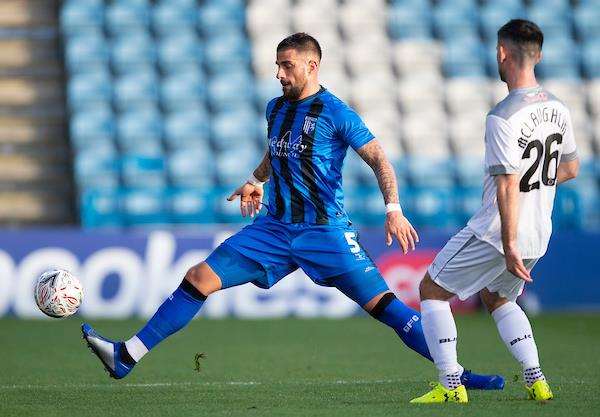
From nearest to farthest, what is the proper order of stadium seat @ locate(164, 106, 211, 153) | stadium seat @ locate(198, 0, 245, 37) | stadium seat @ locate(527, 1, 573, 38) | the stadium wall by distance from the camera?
the stadium wall → stadium seat @ locate(164, 106, 211, 153) → stadium seat @ locate(198, 0, 245, 37) → stadium seat @ locate(527, 1, 573, 38)

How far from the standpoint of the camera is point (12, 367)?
338 inches

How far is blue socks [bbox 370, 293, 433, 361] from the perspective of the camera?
6.54m

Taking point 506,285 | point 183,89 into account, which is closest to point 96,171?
point 183,89

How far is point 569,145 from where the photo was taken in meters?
6.16

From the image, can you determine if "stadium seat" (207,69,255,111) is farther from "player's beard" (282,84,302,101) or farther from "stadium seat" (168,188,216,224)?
"player's beard" (282,84,302,101)

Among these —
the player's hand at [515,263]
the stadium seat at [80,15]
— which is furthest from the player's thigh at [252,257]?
the stadium seat at [80,15]


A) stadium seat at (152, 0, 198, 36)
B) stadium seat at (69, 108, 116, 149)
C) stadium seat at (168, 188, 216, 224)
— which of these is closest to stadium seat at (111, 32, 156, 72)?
stadium seat at (152, 0, 198, 36)

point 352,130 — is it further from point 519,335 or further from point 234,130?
point 234,130

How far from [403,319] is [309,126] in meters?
1.22

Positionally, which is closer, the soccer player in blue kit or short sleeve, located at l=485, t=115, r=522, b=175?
short sleeve, located at l=485, t=115, r=522, b=175

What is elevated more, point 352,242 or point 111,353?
point 352,242

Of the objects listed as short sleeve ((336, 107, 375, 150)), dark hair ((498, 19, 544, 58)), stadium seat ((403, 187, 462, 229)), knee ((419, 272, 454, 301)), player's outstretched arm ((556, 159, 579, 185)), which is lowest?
stadium seat ((403, 187, 462, 229))

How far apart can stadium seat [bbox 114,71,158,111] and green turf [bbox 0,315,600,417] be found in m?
4.52

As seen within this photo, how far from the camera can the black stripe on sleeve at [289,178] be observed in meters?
6.68
